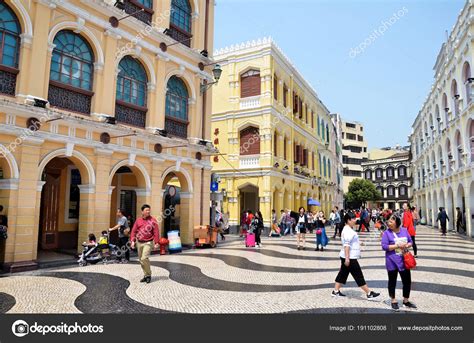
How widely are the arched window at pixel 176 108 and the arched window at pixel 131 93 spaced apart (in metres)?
1.39

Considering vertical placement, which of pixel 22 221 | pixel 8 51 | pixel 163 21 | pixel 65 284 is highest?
pixel 163 21

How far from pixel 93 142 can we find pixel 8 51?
3.39 metres

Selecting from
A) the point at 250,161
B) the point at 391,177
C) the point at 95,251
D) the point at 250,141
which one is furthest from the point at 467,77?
the point at 391,177

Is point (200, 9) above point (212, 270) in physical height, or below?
above

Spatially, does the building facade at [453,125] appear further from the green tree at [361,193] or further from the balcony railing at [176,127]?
the green tree at [361,193]

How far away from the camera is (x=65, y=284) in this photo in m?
7.46

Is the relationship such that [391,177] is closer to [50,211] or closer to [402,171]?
[402,171]

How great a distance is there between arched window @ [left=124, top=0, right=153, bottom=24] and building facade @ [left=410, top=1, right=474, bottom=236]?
16.1 metres

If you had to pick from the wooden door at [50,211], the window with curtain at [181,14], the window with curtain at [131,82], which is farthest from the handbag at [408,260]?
the window with curtain at [181,14]

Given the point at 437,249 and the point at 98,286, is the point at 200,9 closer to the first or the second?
the point at 98,286

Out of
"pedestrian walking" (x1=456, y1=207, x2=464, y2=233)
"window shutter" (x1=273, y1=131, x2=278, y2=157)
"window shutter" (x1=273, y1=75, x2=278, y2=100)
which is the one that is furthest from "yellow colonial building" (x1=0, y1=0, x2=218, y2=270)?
"pedestrian walking" (x1=456, y1=207, x2=464, y2=233)

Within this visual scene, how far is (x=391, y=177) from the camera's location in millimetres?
64188
